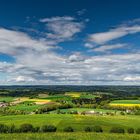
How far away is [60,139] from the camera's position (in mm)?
40219

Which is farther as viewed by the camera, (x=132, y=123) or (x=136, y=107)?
(x=136, y=107)

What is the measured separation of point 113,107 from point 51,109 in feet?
106

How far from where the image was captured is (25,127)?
7188cm

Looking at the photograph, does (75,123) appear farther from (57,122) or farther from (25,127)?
(25,127)

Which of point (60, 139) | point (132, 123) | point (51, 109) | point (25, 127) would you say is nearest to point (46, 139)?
point (60, 139)

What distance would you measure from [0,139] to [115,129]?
133 feet

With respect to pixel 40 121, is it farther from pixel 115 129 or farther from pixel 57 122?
pixel 115 129

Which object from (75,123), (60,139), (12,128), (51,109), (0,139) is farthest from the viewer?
(51,109)

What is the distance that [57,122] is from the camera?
90812mm

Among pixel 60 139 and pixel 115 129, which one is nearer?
pixel 60 139

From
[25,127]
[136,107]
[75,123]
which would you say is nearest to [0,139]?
[25,127]

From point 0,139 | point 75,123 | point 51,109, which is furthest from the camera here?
point 51,109

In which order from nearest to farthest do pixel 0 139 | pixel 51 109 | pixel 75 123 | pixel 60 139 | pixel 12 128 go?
pixel 0 139
pixel 60 139
pixel 12 128
pixel 75 123
pixel 51 109

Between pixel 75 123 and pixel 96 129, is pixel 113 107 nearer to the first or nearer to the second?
pixel 75 123
